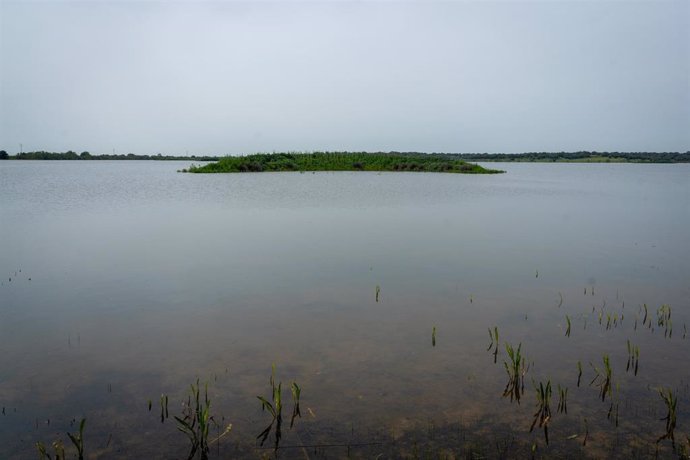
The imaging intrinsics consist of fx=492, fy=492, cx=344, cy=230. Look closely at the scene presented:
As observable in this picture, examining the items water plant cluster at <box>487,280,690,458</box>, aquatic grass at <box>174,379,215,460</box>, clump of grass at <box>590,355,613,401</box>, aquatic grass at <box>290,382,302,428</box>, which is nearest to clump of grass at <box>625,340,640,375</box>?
water plant cluster at <box>487,280,690,458</box>

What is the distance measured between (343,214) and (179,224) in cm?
618

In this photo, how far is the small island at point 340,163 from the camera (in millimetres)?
58131

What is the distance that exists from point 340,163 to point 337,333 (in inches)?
2271

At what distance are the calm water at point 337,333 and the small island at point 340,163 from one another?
43459 mm

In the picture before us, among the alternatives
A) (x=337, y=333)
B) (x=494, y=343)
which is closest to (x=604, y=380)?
(x=494, y=343)

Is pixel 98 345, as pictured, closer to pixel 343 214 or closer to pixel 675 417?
pixel 675 417

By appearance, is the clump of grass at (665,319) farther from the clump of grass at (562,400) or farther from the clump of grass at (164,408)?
the clump of grass at (164,408)

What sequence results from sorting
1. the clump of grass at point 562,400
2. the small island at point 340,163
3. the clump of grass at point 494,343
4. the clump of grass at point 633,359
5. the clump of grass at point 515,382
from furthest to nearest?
the small island at point 340,163
the clump of grass at point 494,343
the clump of grass at point 633,359
the clump of grass at point 515,382
the clump of grass at point 562,400

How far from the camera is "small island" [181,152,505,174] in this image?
58.1 metres

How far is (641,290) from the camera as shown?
30.0ft

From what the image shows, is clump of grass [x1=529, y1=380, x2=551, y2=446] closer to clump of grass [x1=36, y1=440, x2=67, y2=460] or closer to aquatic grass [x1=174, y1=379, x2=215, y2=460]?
aquatic grass [x1=174, y1=379, x2=215, y2=460]

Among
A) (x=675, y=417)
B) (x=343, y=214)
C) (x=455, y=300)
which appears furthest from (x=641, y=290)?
(x=343, y=214)

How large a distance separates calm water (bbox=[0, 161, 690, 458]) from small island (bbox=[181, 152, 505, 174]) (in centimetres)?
4346

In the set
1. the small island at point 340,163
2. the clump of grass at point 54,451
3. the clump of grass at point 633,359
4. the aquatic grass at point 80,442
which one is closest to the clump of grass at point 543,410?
the clump of grass at point 633,359
